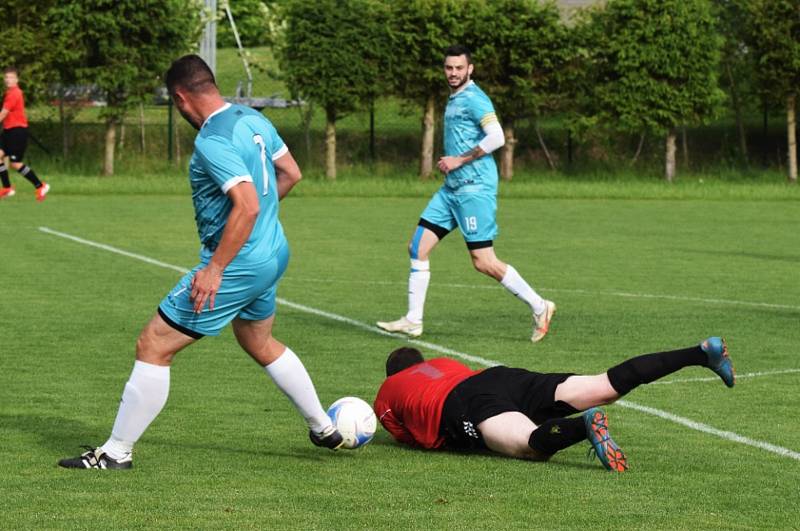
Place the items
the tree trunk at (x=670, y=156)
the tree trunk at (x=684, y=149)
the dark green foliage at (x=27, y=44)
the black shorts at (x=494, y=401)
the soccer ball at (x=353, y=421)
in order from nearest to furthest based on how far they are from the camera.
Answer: the black shorts at (x=494, y=401) < the soccer ball at (x=353, y=421) < the dark green foliage at (x=27, y=44) < the tree trunk at (x=670, y=156) < the tree trunk at (x=684, y=149)

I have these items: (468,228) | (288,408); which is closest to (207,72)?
(288,408)

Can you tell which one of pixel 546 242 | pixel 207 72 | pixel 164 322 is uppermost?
pixel 207 72

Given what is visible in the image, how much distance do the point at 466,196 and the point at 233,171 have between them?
571 cm

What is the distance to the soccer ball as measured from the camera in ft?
25.1

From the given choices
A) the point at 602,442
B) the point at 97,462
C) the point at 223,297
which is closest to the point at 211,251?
the point at 223,297

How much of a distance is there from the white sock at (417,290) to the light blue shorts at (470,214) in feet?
1.25

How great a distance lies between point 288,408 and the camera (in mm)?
9172

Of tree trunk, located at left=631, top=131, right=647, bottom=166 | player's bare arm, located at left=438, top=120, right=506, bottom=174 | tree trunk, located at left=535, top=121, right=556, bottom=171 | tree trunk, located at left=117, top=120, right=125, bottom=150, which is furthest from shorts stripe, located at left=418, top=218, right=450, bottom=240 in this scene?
tree trunk, located at left=117, top=120, right=125, bottom=150

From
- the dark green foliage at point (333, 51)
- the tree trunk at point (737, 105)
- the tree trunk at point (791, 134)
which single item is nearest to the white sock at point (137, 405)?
the dark green foliage at point (333, 51)

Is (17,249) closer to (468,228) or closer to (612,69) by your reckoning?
(468,228)

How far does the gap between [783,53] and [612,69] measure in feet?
12.7

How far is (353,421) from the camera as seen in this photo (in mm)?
7691

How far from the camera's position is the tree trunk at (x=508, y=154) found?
35597 mm

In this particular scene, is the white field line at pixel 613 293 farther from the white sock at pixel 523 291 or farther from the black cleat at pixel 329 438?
the black cleat at pixel 329 438
